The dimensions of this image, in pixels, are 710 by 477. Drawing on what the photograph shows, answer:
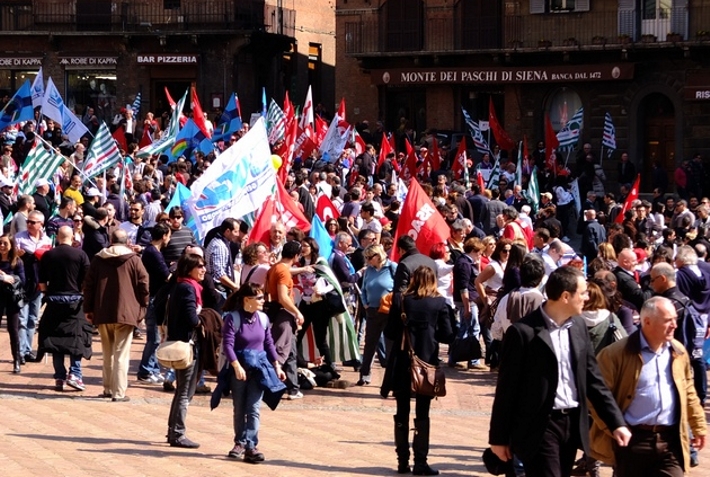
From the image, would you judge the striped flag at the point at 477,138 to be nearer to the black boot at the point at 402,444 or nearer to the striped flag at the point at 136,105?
the striped flag at the point at 136,105

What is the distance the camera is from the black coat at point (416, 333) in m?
10.4

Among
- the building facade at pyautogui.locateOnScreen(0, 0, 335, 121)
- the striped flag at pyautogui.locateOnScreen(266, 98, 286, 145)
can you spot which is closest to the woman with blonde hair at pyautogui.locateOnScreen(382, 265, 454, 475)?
the striped flag at pyautogui.locateOnScreen(266, 98, 286, 145)

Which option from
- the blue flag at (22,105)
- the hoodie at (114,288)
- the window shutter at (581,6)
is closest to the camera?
the hoodie at (114,288)

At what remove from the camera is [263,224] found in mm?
15656

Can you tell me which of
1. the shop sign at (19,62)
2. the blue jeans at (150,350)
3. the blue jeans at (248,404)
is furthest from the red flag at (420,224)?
the shop sign at (19,62)

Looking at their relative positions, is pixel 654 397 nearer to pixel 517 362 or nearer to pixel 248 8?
pixel 517 362

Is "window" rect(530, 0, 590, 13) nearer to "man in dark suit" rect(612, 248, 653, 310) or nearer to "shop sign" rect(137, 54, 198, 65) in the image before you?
"shop sign" rect(137, 54, 198, 65)

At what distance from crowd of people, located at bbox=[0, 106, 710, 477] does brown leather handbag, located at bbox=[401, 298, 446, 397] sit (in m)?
0.07

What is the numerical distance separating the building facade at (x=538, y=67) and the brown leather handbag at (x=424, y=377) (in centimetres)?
2854

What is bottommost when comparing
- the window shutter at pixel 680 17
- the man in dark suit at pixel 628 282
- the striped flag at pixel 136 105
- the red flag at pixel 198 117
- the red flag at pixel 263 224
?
the man in dark suit at pixel 628 282

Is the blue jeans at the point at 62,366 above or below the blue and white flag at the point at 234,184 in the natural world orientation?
below

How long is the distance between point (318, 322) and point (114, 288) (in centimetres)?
229

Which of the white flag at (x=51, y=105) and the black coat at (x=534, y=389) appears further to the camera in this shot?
the white flag at (x=51, y=105)

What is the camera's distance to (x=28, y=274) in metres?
15.1
